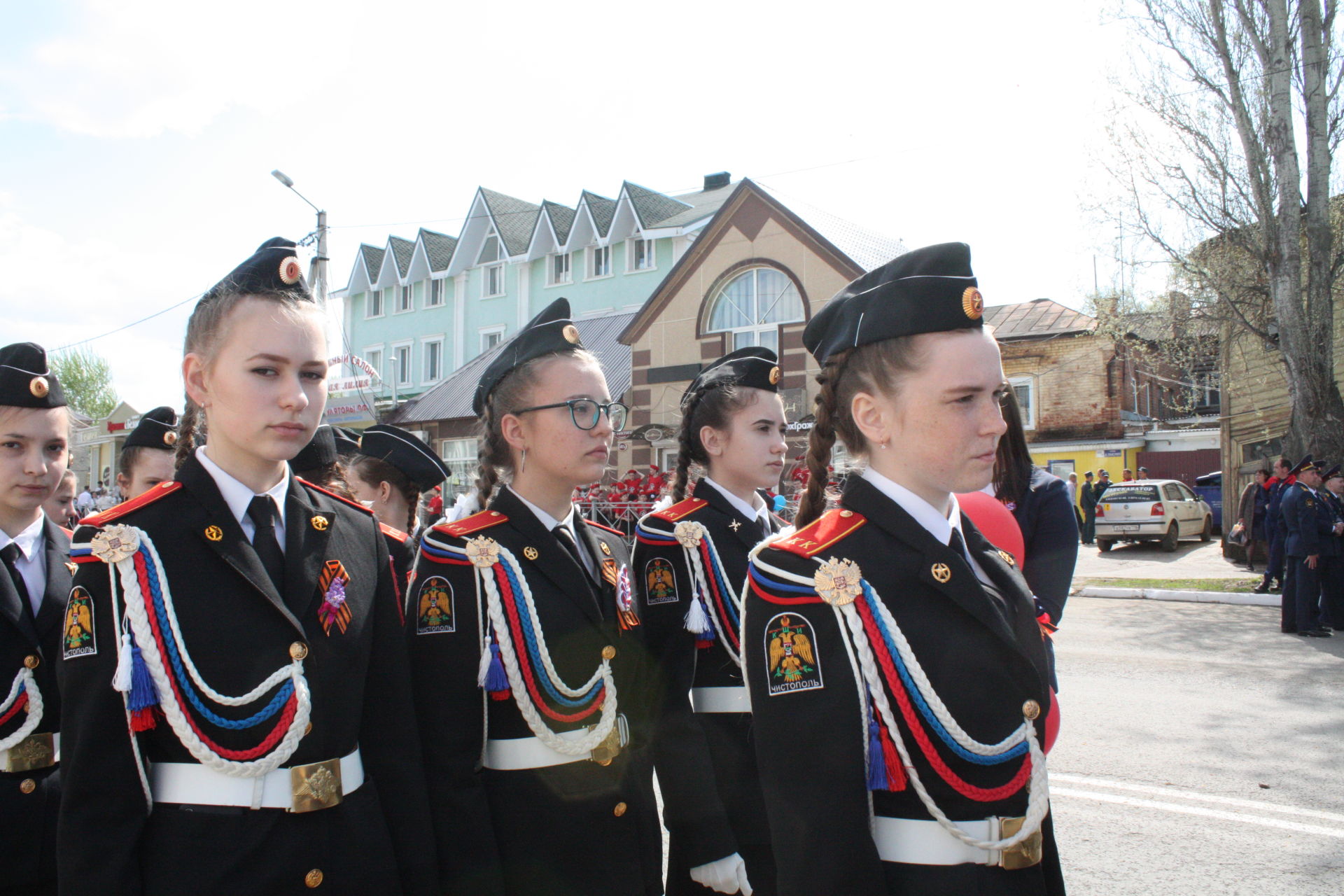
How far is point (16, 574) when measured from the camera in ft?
9.08

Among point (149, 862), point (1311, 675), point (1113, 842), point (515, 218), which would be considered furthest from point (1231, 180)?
point (515, 218)

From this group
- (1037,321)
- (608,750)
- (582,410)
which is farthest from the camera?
(1037,321)

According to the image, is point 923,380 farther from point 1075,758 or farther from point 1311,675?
point 1311,675

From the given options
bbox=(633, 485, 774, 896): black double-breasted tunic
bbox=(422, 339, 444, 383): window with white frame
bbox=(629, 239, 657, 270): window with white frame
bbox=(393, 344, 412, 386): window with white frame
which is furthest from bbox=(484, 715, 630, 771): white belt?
bbox=(393, 344, 412, 386): window with white frame

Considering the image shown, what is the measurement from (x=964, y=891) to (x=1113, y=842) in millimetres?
3355

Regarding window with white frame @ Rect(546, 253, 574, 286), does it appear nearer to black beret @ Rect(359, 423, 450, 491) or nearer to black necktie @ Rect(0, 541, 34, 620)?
black beret @ Rect(359, 423, 450, 491)

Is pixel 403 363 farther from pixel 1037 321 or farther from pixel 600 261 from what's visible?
pixel 1037 321

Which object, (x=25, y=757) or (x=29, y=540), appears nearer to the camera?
(x=25, y=757)

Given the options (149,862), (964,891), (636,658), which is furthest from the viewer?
(636,658)

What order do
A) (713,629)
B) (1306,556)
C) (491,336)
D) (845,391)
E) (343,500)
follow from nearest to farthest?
(845,391), (343,500), (713,629), (1306,556), (491,336)

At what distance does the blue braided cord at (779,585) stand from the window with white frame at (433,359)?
113ft

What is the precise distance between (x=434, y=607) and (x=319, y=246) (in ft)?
59.6

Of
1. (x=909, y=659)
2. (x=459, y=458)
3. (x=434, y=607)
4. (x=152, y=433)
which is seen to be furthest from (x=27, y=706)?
(x=459, y=458)

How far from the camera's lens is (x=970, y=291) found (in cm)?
197
